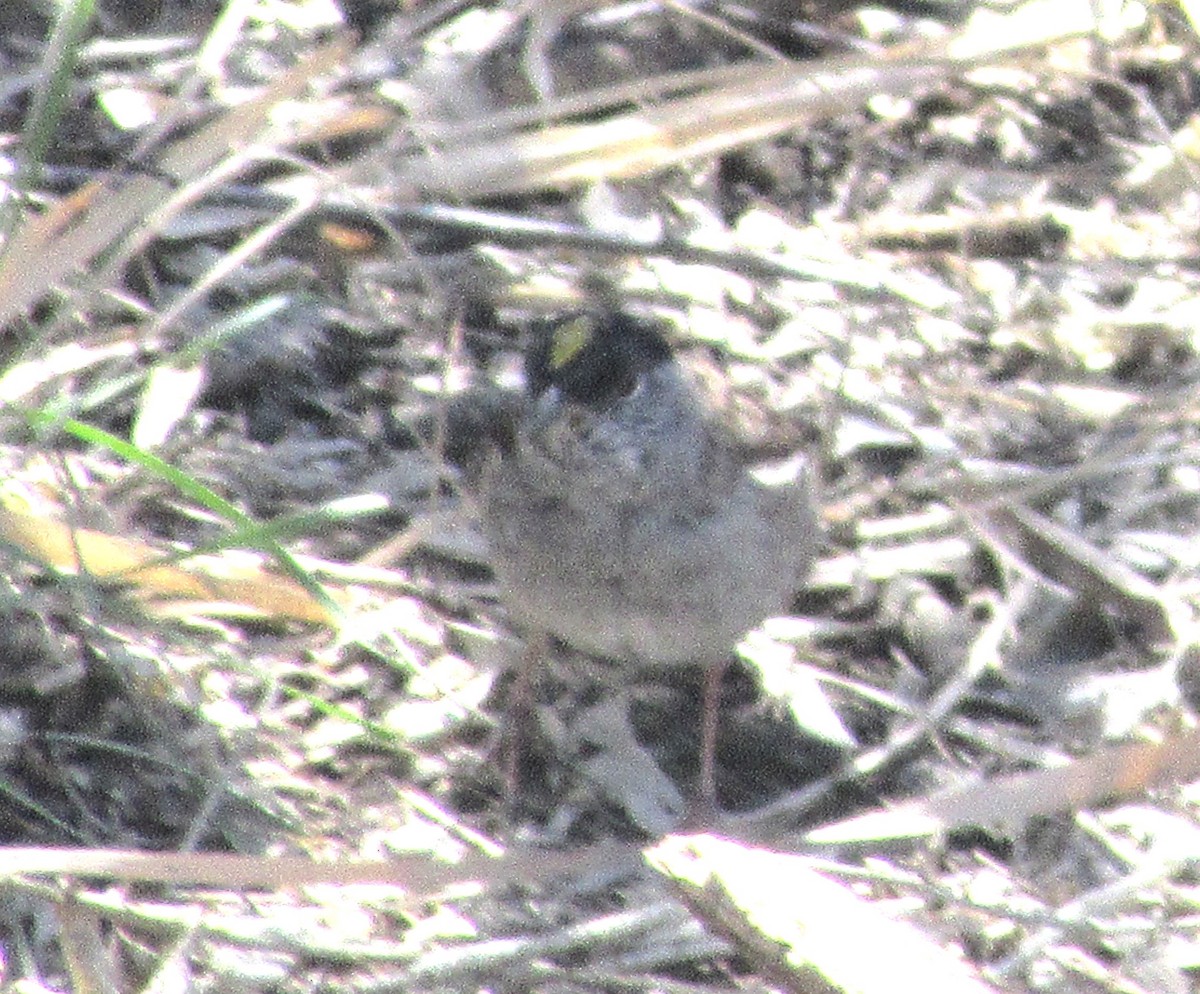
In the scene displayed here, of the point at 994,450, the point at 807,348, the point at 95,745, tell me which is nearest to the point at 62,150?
the point at 95,745

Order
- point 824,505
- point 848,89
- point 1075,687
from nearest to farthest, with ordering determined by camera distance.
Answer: point 1075,687, point 824,505, point 848,89

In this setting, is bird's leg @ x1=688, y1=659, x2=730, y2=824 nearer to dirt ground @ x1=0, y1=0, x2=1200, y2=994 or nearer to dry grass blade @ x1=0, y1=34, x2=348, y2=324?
dirt ground @ x1=0, y1=0, x2=1200, y2=994

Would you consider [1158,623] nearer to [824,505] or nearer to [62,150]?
[824,505]

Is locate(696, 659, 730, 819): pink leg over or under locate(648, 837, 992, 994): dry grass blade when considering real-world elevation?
over

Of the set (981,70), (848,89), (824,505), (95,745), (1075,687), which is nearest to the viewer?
(95,745)

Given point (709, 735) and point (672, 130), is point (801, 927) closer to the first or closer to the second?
point (709, 735)

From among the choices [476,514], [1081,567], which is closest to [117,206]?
[476,514]

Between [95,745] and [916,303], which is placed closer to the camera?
[95,745]

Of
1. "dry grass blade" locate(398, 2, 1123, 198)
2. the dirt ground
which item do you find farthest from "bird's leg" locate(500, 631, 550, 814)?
"dry grass blade" locate(398, 2, 1123, 198)

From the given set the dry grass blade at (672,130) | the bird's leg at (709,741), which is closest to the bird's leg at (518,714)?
the bird's leg at (709,741)
